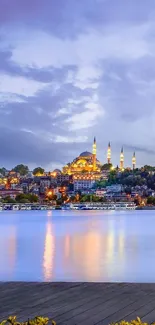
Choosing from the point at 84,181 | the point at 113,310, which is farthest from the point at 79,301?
the point at 84,181

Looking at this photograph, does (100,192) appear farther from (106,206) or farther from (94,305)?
(94,305)

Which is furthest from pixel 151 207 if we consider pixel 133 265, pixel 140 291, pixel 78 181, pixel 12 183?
pixel 140 291

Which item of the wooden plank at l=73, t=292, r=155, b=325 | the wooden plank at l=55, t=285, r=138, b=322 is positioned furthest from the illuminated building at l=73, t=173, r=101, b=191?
the wooden plank at l=73, t=292, r=155, b=325

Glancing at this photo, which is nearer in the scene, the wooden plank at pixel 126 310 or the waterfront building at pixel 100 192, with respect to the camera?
the wooden plank at pixel 126 310

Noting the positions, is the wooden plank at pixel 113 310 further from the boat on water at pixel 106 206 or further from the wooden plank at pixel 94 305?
the boat on water at pixel 106 206

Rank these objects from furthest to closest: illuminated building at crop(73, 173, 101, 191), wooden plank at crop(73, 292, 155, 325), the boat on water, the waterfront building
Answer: illuminated building at crop(73, 173, 101, 191) → the waterfront building → the boat on water → wooden plank at crop(73, 292, 155, 325)

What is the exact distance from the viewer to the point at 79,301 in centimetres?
530

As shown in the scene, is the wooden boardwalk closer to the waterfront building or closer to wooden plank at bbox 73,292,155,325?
wooden plank at bbox 73,292,155,325

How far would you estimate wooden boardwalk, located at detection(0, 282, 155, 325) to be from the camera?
4594 millimetres

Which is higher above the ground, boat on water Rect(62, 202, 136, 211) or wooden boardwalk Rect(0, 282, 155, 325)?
boat on water Rect(62, 202, 136, 211)

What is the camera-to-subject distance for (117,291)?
234 inches

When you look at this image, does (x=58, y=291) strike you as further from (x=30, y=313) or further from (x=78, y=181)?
(x=78, y=181)

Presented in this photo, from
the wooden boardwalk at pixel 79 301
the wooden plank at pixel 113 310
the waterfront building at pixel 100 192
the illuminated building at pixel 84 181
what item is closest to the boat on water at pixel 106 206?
the waterfront building at pixel 100 192

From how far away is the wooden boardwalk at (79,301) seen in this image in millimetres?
4594
